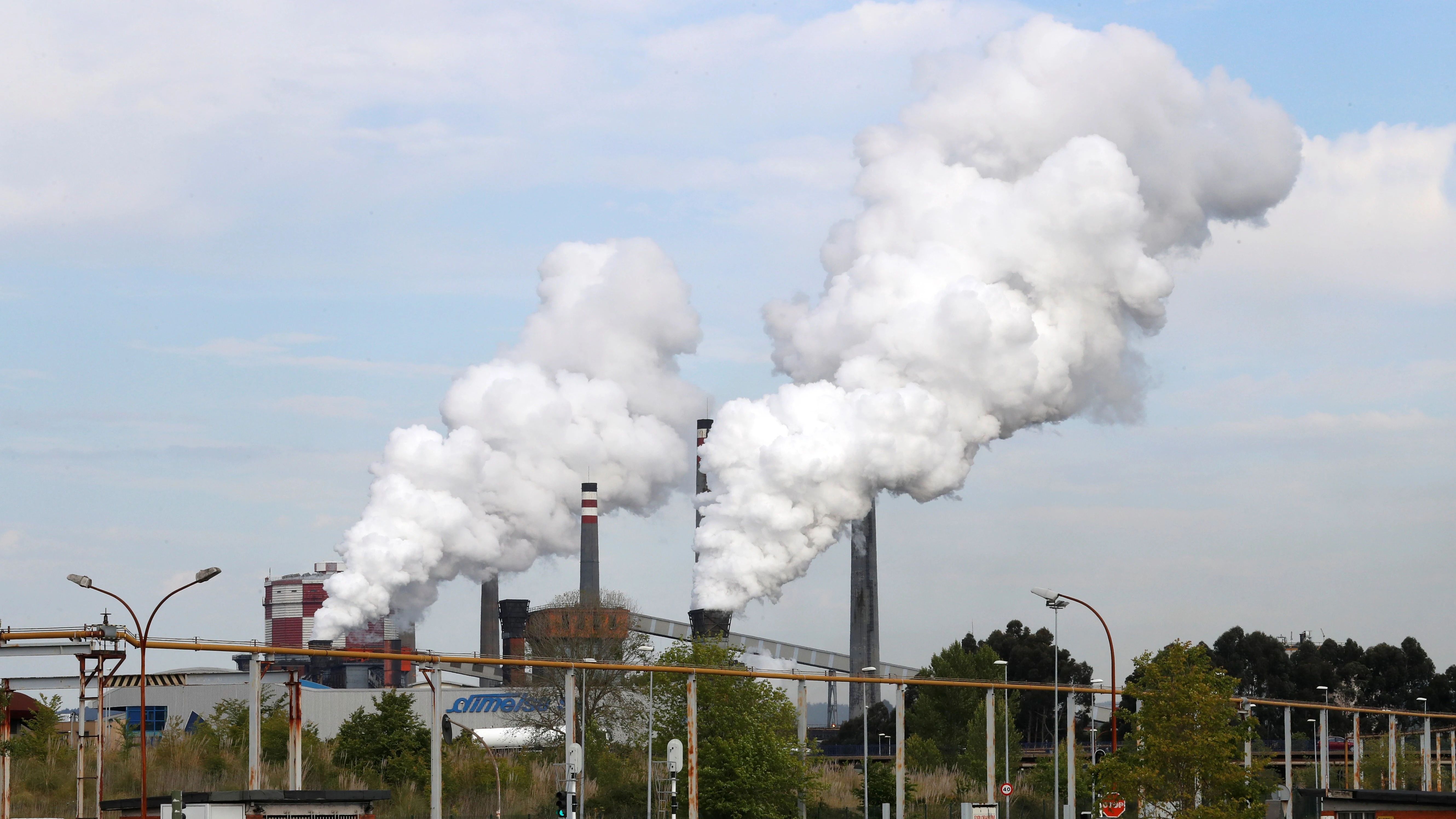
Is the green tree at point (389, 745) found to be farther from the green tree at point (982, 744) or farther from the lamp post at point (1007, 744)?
the green tree at point (982, 744)

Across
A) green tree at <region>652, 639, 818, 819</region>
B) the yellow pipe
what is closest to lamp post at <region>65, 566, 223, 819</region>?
the yellow pipe

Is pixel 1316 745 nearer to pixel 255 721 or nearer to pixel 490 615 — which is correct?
pixel 490 615

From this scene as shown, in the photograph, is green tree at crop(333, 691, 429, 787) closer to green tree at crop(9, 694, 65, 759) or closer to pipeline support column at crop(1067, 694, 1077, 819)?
green tree at crop(9, 694, 65, 759)

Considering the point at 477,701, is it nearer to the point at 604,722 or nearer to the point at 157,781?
the point at 604,722

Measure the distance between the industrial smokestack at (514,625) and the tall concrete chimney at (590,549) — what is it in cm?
547

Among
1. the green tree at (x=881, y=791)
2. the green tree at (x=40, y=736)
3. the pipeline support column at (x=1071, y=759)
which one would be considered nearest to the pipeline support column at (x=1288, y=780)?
the pipeline support column at (x=1071, y=759)

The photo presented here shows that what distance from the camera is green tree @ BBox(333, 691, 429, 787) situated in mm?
65125

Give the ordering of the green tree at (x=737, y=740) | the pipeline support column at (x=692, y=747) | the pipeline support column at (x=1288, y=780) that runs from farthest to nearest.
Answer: the green tree at (x=737, y=740)
the pipeline support column at (x=692, y=747)
the pipeline support column at (x=1288, y=780)


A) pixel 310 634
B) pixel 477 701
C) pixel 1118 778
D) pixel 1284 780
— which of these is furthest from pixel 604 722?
pixel 310 634

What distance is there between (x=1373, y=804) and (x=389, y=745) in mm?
42334

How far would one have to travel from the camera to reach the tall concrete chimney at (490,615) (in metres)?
103

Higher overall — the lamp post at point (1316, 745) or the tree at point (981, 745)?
the tree at point (981, 745)

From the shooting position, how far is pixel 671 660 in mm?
68125

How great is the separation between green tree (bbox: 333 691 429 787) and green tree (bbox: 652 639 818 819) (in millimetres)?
10551
